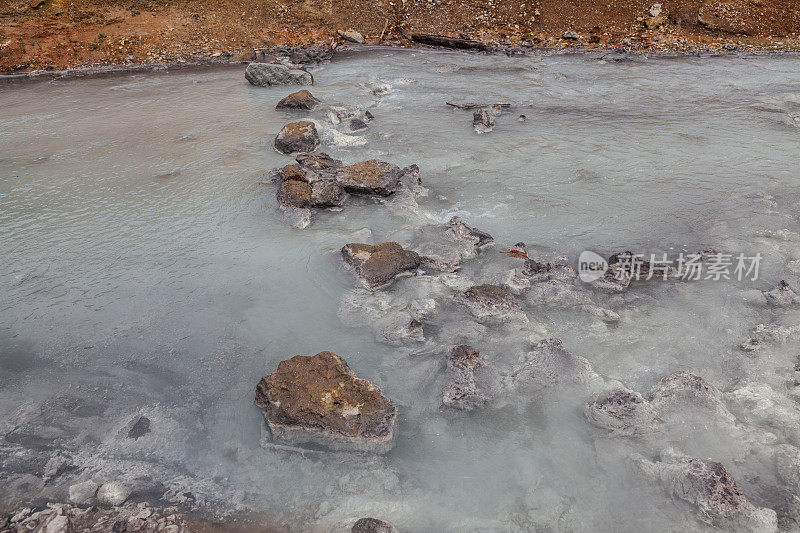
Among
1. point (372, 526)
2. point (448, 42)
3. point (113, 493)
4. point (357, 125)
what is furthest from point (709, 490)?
point (448, 42)

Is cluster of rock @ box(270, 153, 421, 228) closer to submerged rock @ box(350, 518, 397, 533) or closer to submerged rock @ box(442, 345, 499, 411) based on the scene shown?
submerged rock @ box(442, 345, 499, 411)

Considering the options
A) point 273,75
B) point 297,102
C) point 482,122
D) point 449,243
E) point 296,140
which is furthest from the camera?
point 273,75

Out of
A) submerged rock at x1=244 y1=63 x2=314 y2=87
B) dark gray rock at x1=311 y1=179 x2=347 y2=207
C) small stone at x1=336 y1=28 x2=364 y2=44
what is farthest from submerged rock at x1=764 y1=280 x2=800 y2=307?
small stone at x1=336 y1=28 x2=364 y2=44

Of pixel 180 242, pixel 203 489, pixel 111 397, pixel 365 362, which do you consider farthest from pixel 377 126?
pixel 203 489

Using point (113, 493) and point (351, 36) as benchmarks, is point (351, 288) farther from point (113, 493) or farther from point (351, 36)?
point (351, 36)

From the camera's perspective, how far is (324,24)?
14.6 m

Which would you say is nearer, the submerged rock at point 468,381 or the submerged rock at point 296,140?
the submerged rock at point 468,381

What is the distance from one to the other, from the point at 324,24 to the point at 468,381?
542 inches

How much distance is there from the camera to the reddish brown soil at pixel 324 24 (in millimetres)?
12992

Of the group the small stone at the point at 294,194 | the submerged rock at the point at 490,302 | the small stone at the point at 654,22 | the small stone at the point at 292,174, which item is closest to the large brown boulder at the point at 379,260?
the submerged rock at the point at 490,302

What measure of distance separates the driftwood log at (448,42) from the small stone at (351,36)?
1.50 m

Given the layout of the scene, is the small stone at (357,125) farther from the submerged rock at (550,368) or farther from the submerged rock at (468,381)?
the submerged rock at (550,368)

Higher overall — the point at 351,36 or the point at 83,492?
the point at 351,36

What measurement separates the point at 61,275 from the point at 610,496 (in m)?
5.47
